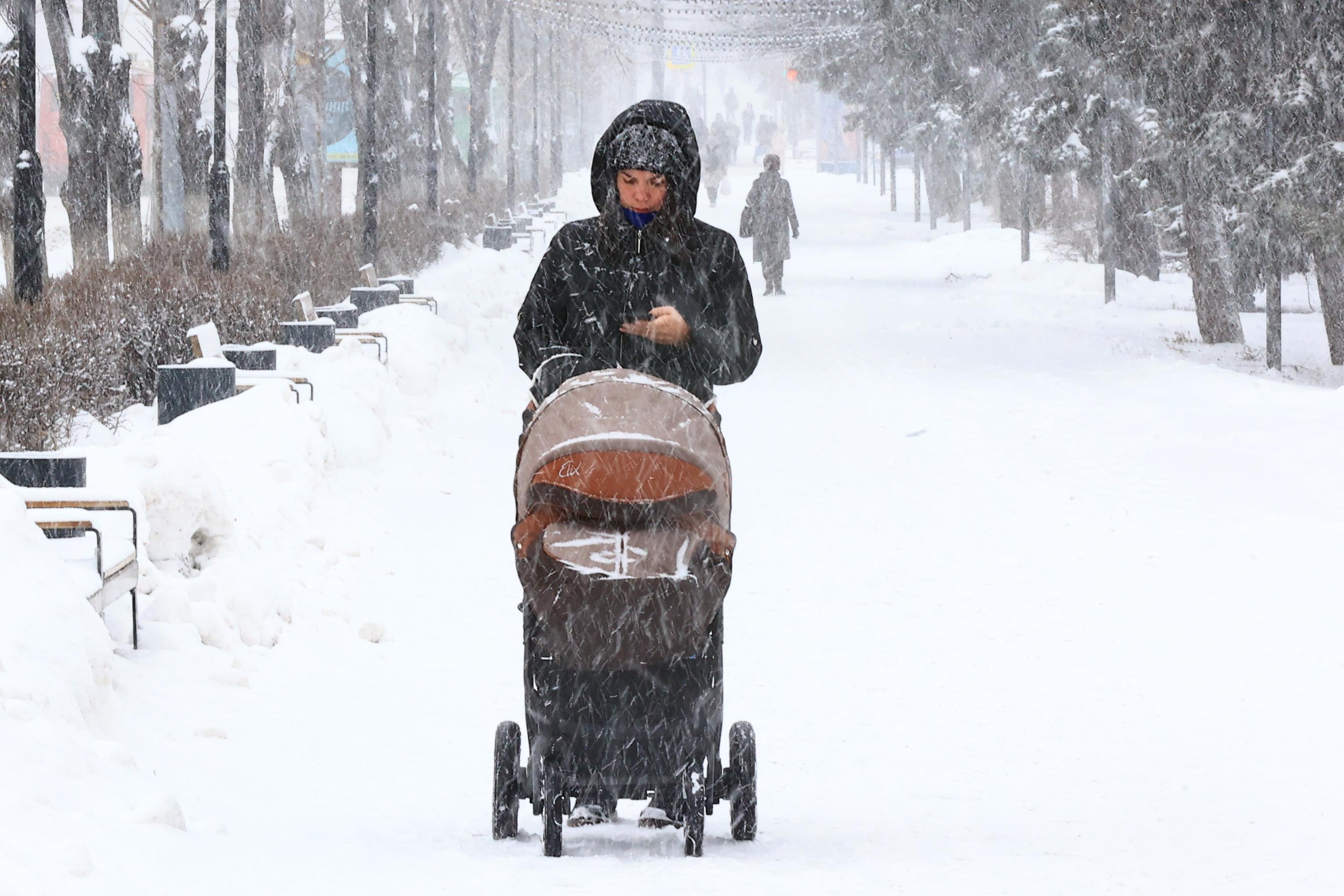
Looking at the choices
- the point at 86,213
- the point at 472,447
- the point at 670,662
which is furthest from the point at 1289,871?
the point at 86,213

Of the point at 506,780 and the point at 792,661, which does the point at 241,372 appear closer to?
the point at 792,661

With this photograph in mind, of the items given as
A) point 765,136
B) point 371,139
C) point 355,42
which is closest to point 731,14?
point 355,42

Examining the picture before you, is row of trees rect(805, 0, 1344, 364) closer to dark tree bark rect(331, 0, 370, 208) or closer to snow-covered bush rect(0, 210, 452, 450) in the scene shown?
snow-covered bush rect(0, 210, 452, 450)

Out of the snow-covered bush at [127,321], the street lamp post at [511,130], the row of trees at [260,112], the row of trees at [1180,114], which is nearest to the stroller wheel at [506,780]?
the snow-covered bush at [127,321]

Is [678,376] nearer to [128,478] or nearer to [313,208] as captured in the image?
[128,478]

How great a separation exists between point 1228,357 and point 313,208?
1965 cm

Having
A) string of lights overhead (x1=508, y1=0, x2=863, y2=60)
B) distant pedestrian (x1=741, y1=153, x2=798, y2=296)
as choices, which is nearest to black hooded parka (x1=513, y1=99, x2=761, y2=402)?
distant pedestrian (x1=741, y1=153, x2=798, y2=296)

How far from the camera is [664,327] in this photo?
472cm

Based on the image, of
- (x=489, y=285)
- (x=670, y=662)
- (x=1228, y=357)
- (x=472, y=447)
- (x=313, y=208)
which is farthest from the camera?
(x=313, y=208)

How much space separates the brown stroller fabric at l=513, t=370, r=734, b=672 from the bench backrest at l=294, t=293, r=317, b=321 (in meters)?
11.9

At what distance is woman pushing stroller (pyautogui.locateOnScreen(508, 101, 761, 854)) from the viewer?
435 centimetres

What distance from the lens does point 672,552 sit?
435cm

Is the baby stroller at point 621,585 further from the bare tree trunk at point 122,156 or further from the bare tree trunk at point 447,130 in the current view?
the bare tree trunk at point 447,130

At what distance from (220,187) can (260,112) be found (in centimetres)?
856
